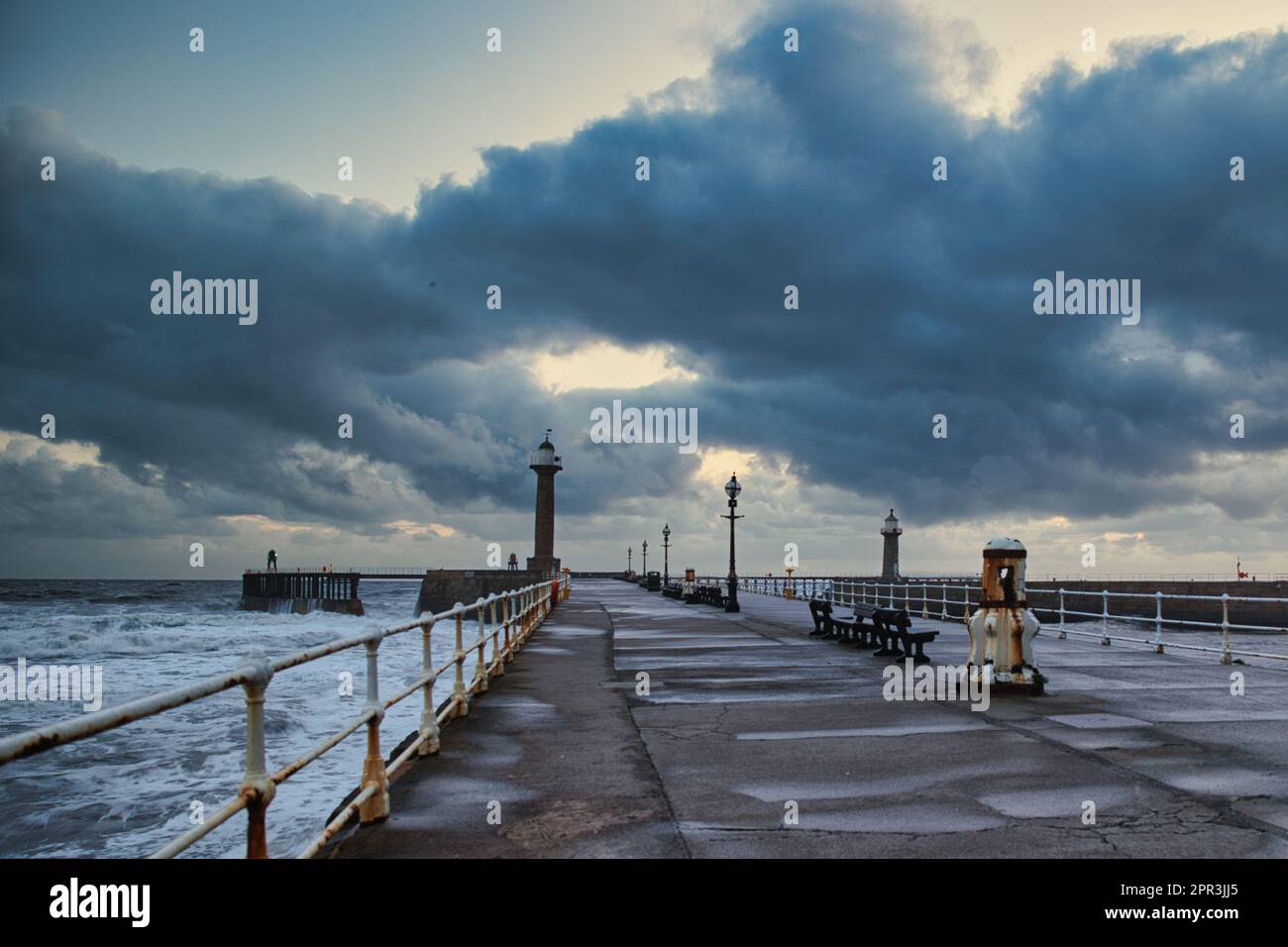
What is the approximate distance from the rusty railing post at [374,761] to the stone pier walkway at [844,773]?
14cm

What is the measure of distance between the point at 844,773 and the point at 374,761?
358 cm

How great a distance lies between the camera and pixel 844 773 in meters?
7.23

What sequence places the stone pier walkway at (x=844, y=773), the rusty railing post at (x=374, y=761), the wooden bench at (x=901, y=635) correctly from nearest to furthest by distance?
1. the stone pier walkway at (x=844, y=773)
2. the rusty railing post at (x=374, y=761)
3. the wooden bench at (x=901, y=635)

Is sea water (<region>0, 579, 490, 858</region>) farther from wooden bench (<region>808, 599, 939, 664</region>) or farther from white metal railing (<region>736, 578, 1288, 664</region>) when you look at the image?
white metal railing (<region>736, 578, 1288, 664</region>)

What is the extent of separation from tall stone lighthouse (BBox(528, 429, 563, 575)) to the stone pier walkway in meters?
68.8

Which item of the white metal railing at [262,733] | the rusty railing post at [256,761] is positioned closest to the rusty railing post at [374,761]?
the white metal railing at [262,733]

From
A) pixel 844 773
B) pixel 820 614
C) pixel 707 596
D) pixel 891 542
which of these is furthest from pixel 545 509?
pixel 844 773

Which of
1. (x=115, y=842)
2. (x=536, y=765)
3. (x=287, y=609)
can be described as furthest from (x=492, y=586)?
(x=536, y=765)

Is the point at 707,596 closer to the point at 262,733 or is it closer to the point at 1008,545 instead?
the point at 1008,545

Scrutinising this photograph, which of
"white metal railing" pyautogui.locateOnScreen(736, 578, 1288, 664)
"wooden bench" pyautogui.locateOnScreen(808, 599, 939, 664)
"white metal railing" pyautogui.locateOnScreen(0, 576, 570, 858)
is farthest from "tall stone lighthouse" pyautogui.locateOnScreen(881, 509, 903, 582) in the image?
"white metal railing" pyautogui.locateOnScreen(0, 576, 570, 858)

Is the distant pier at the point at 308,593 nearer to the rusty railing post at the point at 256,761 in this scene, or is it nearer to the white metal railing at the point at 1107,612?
the white metal railing at the point at 1107,612

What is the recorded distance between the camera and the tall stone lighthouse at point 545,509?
83562mm
